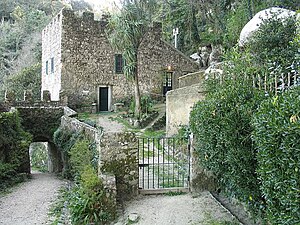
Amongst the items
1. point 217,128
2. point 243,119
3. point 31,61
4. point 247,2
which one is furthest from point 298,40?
point 31,61

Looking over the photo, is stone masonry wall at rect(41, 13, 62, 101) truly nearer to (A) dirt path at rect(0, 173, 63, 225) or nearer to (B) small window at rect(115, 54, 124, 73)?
(B) small window at rect(115, 54, 124, 73)

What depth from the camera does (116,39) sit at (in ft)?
58.2

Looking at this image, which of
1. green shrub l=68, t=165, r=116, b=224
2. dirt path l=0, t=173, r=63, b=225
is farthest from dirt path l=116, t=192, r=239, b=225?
dirt path l=0, t=173, r=63, b=225

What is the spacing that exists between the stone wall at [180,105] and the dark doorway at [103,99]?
9.43 meters

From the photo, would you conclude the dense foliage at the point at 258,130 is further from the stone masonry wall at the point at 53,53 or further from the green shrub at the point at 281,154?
the stone masonry wall at the point at 53,53

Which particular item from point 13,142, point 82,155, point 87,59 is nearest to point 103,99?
point 87,59

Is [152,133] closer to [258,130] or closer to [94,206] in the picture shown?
[94,206]

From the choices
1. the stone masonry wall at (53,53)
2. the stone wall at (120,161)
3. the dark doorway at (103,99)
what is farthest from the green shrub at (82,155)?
the stone masonry wall at (53,53)

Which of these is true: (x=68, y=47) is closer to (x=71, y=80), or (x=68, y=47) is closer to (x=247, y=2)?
(x=71, y=80)

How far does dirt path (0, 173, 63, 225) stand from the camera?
9094 millimetres

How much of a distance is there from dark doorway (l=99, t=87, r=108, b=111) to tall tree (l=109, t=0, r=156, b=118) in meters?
4.87

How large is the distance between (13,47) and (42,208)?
32.8 metres

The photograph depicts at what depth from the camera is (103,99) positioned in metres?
22.7

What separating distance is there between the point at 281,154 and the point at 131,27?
14.8 meters
